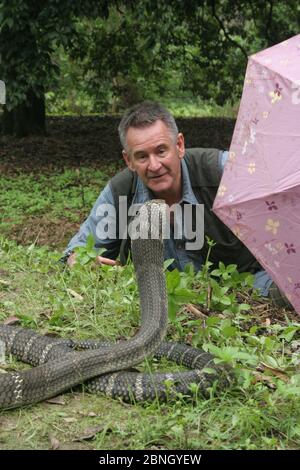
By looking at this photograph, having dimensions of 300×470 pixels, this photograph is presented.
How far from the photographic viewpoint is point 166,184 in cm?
554

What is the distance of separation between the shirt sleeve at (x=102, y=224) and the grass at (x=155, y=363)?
0.29 meters

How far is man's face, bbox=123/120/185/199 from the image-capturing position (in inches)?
212

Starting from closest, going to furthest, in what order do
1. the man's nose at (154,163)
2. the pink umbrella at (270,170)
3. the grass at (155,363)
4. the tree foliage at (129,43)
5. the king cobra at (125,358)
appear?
the grass at (155,363) → the king cobra at (125,358) → the pink umbrella at (270,170) → the man's nose at (154,163) → the tree foliage at (129,43)

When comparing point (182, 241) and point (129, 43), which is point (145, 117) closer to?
point (182, 241)

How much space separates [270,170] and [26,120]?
41.5ft

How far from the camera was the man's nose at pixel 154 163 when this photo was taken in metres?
5.38

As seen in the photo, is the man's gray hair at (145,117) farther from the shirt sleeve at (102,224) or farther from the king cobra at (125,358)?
the king cobra at (125,358)

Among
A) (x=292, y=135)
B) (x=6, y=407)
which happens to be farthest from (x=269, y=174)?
(x=6, y=407)

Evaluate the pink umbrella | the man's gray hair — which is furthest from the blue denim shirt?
the pink umbrella

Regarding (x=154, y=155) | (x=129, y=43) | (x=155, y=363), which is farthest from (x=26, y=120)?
(x=155, y=363)

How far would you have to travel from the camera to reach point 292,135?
13.0 feet

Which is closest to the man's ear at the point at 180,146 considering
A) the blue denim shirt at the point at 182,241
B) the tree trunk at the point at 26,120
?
the blue denim shirt at the point at 182,241

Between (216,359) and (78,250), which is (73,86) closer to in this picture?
(78,250)

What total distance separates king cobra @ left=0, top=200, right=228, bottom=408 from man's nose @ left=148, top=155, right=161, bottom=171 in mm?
1209
